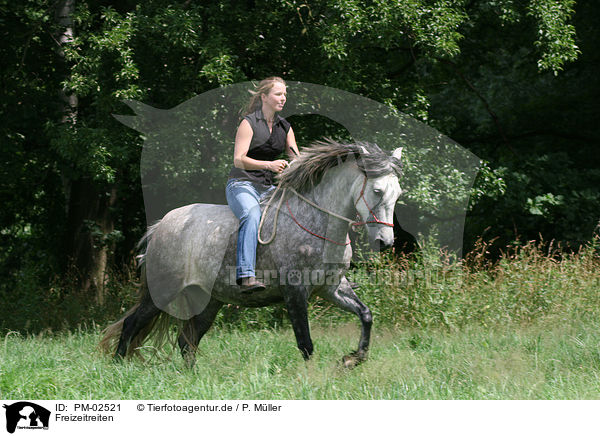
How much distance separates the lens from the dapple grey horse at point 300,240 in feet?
16.3

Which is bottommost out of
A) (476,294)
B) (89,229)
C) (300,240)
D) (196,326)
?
(196,326)

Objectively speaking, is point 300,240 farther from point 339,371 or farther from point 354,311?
point 339,371

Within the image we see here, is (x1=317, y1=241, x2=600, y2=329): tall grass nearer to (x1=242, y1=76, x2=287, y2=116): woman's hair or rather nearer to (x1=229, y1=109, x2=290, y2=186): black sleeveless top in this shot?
(x1=229, y1=109, x2=290, y2=186): black sleeveless top

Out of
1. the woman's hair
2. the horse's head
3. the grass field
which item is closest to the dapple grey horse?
the horse's head

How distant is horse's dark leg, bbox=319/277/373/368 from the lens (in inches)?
209

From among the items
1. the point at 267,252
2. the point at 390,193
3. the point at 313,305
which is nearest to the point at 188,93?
the point at 313,305

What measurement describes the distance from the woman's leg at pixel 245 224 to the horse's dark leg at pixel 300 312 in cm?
38

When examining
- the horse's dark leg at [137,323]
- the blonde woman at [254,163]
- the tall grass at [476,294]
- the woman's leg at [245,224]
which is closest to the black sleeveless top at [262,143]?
the blonde woman at [254,163]

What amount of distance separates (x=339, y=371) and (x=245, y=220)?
1548 mm

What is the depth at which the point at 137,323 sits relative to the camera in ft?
19.3

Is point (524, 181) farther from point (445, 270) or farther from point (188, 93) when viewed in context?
point (188, 93)

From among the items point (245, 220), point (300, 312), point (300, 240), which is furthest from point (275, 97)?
point (300, 312)
